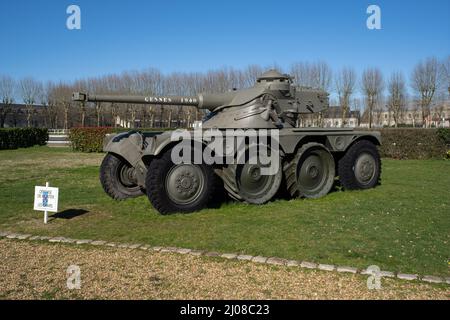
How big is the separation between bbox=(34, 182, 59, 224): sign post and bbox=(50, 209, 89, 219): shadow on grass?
19.7 inches

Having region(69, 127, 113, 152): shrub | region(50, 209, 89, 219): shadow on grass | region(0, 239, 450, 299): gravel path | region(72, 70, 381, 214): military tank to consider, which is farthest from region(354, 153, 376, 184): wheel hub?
region(69, 127, 113, 152): shrub

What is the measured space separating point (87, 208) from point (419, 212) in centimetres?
650

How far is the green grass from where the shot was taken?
18.6 feet

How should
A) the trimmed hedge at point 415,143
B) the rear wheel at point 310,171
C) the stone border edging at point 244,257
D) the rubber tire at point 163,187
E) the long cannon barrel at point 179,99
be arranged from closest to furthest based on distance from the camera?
the stone border edging at point 244,257
the rubber tire at point 163,187
the long cannon barrel at point 179,99
the rear wheel at point 310,171
the trimmed hedge at point 415,143

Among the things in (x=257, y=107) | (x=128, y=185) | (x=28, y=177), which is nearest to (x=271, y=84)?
(x=257, y=107)

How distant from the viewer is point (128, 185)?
9602 mm

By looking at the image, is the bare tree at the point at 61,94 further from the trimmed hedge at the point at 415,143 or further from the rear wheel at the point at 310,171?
the rear wheel at the point at 310,171

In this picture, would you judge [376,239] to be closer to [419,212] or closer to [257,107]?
[419,212]

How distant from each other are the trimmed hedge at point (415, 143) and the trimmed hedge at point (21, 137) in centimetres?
2316

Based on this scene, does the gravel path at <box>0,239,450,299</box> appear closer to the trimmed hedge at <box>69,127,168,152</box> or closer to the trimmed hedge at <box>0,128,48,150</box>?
the trimmed hedge at <box>69,127,168,152</box>

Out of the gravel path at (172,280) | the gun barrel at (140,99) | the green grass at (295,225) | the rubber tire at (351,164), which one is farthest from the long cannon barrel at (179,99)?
the gravel path at (172,280)

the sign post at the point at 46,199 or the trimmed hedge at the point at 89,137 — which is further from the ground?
the trimmed hedge at the point at 89,137

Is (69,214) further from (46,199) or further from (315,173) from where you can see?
(315,173)

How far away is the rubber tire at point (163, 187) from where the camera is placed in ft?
24.7
